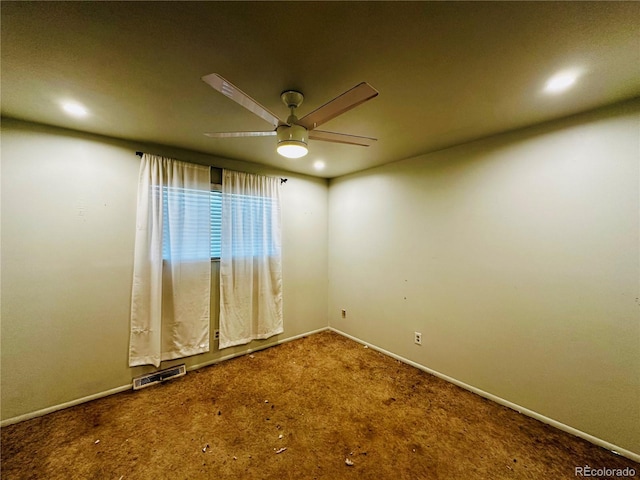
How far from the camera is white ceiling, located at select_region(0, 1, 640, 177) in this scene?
41.3 inches

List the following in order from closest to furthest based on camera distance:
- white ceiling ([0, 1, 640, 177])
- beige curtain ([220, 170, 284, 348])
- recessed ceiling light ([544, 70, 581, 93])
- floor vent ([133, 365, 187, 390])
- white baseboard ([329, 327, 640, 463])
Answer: white ceiling ([0, 1, 640, 177])
recessed ceiling light ([544, 70, 581, 93])
white baseboard ([329, 327, 640, 463])
floor vent ([133, 365, 187, 390])
beige curtain ([220, 170, 284, 348])

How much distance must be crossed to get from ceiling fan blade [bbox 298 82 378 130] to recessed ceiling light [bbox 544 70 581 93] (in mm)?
1247

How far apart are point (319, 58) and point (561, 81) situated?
1545 mm

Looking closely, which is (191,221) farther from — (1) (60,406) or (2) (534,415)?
(2) (534,415)

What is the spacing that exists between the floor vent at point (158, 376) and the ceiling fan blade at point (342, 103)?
2840 millimetres

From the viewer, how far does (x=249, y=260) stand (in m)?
3.12

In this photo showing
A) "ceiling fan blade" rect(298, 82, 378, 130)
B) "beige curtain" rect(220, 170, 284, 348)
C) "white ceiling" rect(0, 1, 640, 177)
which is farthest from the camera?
"beige curtain" rect(220, 170, 284, 348)

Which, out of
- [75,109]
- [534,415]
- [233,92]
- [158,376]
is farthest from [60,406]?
[534,415]

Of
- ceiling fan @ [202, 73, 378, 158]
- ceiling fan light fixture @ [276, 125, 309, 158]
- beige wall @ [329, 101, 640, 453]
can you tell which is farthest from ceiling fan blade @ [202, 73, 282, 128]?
beige wall @ [329, 101, 640, 453]

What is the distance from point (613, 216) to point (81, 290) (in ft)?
14.6

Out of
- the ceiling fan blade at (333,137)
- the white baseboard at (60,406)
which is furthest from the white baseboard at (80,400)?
the ceiling fan blade at (333,137)

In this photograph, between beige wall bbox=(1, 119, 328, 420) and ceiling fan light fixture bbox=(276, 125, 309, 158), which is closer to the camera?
ceiling fan light fixture bbox=(276, 125, 309, 158)

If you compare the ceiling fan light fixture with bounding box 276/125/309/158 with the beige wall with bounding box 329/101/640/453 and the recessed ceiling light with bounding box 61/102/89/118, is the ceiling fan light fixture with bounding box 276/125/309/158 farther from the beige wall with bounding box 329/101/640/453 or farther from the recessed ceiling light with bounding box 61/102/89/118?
the beige wall with bounding box 329/101/640/453

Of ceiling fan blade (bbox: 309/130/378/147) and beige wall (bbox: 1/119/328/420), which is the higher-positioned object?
ceiling fan blade (bbox: 309/130/378/147)
